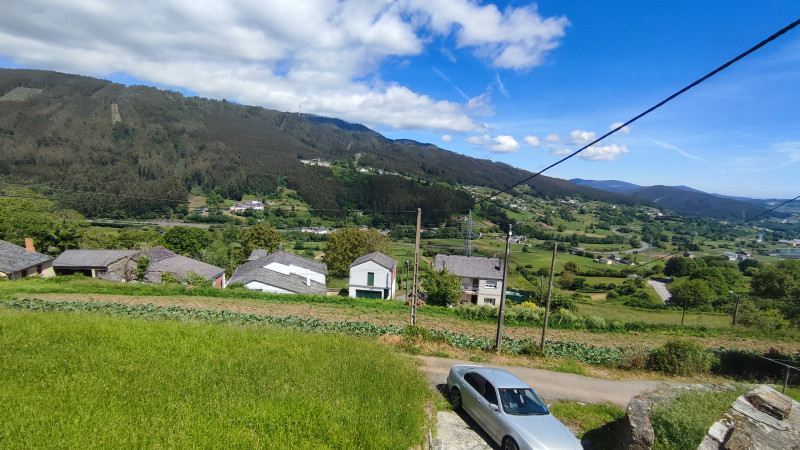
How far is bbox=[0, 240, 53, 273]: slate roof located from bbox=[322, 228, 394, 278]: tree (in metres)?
32.5

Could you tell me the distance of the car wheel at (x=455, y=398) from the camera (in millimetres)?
10358

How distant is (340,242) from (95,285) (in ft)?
101

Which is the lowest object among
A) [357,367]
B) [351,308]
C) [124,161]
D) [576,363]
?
[351,308]

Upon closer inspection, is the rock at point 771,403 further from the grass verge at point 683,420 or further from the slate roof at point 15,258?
the slate roof at point 15,258

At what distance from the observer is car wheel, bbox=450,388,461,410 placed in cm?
1036

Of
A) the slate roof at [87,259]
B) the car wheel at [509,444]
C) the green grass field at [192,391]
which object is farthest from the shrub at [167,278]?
the car wheel at [509,444]

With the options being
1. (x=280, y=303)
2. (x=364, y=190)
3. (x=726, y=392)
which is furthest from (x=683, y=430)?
(x=364, y=190)

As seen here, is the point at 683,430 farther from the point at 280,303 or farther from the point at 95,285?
the point at 95,285

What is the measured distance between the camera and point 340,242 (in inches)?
2183

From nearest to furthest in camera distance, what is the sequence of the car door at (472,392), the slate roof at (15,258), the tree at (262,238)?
the car door at (472,392)
the slate roof at (15,258)
the tree at (262,238)

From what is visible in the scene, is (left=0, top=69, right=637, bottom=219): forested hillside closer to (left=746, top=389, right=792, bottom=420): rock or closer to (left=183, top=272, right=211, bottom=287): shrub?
(left=183, top=272, right=211, bottom=287): shrub

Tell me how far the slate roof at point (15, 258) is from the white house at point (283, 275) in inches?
767

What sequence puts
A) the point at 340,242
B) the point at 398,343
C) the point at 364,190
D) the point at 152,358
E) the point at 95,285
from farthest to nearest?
the point at 364,190, the point at 340,242, the point at 95,285, the point at 398,343, the point at 152,358

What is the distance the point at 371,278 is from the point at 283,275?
34.0 ft
